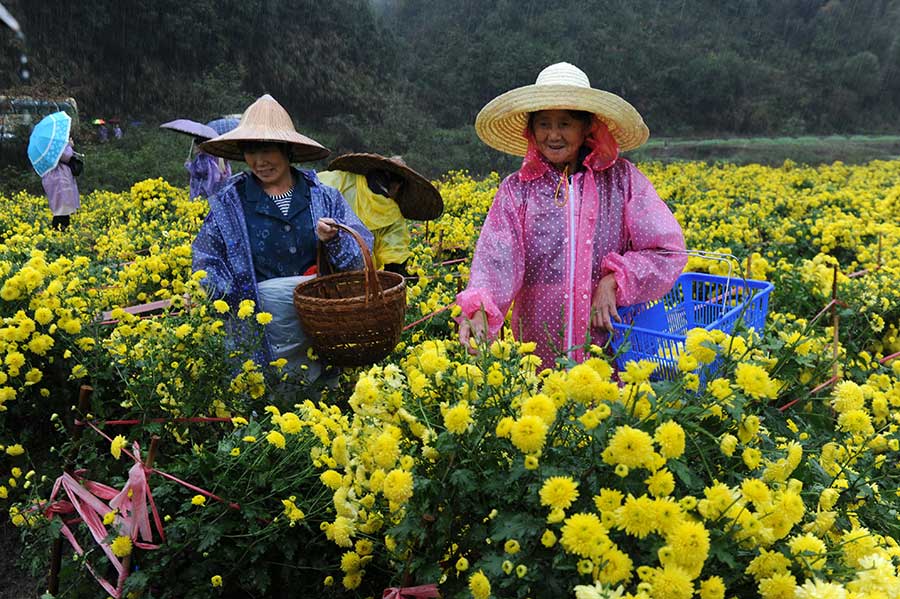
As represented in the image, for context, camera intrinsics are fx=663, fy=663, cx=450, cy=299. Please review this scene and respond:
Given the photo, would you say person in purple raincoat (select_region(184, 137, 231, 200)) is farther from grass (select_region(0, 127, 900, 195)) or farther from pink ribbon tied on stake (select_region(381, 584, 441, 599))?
grass (select_region(0, 127, 900, 195))

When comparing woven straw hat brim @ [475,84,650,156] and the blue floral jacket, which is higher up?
woven straw hat brim @ [475,84,650,156]

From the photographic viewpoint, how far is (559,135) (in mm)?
2236

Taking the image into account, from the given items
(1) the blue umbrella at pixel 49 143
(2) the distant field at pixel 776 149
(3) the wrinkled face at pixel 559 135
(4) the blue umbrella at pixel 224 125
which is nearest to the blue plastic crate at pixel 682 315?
(3) the wrinkled face at pixel 559 135

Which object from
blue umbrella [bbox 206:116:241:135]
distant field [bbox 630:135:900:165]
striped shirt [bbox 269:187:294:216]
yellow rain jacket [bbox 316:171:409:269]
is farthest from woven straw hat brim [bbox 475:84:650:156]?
distant field [bbox 630:135:900:165]

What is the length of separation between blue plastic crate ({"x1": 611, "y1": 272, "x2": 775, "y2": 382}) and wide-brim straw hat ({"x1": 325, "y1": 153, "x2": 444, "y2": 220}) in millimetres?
2014

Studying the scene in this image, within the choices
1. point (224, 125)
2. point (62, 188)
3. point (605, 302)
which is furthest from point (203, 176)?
point (605, 302)

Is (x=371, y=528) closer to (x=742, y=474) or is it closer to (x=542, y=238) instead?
(x=742, y=474)

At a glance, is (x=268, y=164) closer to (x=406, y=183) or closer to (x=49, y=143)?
(x=406, y=183)

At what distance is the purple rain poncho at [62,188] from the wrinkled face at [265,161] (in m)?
5.98

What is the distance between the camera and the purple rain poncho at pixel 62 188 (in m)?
7.42

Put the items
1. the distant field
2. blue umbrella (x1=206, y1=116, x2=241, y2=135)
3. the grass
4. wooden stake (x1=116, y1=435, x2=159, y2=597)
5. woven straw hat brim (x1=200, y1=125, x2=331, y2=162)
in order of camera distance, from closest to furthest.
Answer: wooden stake (x1=116, y1=435, x2=159, y2=597), woven straw hat brim (x1=200, y1=125, x2=331, y2=162), blue umbrella (x1=206, y1=116, x2=241, y2=135), the grass, the distant field

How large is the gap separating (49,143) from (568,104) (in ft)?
18.9

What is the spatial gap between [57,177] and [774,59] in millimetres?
27584

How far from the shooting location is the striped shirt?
8.62 feet
